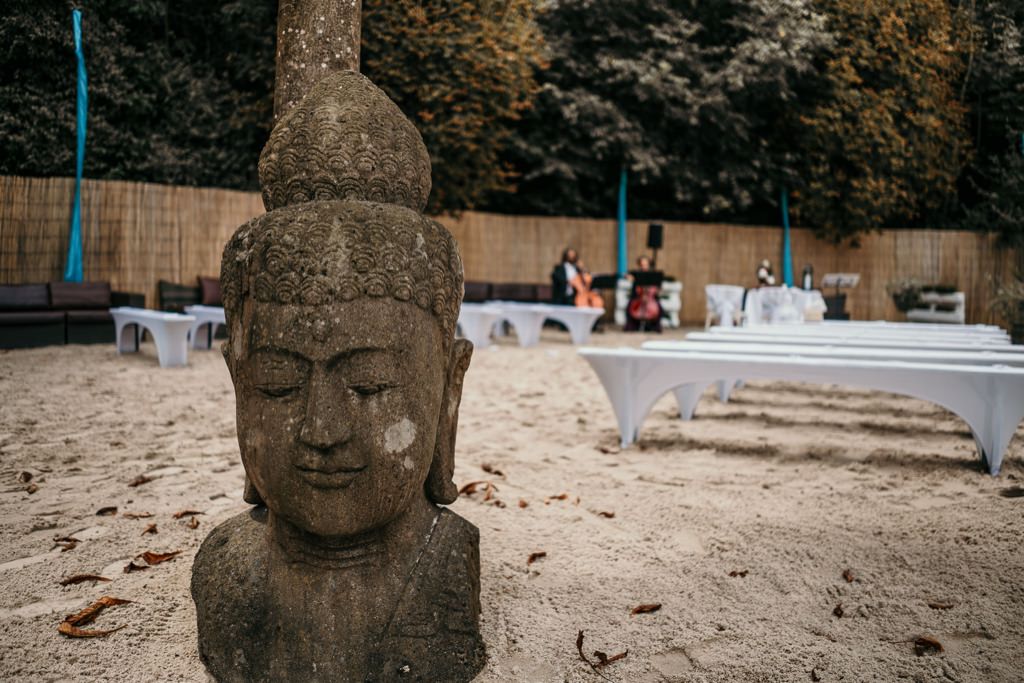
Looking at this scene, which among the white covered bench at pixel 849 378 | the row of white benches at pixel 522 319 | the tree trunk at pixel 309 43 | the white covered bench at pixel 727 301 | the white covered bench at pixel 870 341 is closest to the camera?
the tree trunk at pixel 309 43

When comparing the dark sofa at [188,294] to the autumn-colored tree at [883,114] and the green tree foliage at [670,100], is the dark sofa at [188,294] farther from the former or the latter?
the autumn-colored tree at [883,114]

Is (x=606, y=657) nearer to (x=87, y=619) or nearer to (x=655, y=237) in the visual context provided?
(x=87, y=619)

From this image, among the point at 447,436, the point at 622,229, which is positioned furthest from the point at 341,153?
the point at 622,229

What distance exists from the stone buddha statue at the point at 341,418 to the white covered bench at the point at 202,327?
21.8 feet

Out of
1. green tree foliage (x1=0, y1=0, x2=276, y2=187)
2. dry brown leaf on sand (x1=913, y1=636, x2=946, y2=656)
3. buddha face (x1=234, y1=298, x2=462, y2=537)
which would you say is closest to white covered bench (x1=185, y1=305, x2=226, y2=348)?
green tree foliage (x1=0, y1=0, x2=276, y2=187)

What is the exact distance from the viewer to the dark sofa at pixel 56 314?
25.1 ft

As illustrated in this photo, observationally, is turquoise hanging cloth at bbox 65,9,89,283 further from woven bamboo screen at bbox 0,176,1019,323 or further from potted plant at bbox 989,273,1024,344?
potted plant at bbox 989,273,1024,344

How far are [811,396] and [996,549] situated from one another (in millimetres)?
3732

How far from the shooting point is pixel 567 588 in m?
2.41

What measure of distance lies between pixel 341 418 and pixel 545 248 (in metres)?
12.8

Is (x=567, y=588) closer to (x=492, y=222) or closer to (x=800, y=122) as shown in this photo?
(x=492, y=222)

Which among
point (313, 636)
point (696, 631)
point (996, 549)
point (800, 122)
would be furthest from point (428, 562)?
point (800, 122)

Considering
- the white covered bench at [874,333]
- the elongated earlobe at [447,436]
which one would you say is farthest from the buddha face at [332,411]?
the white covered bench at [874,333]

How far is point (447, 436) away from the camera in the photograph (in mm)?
2064
